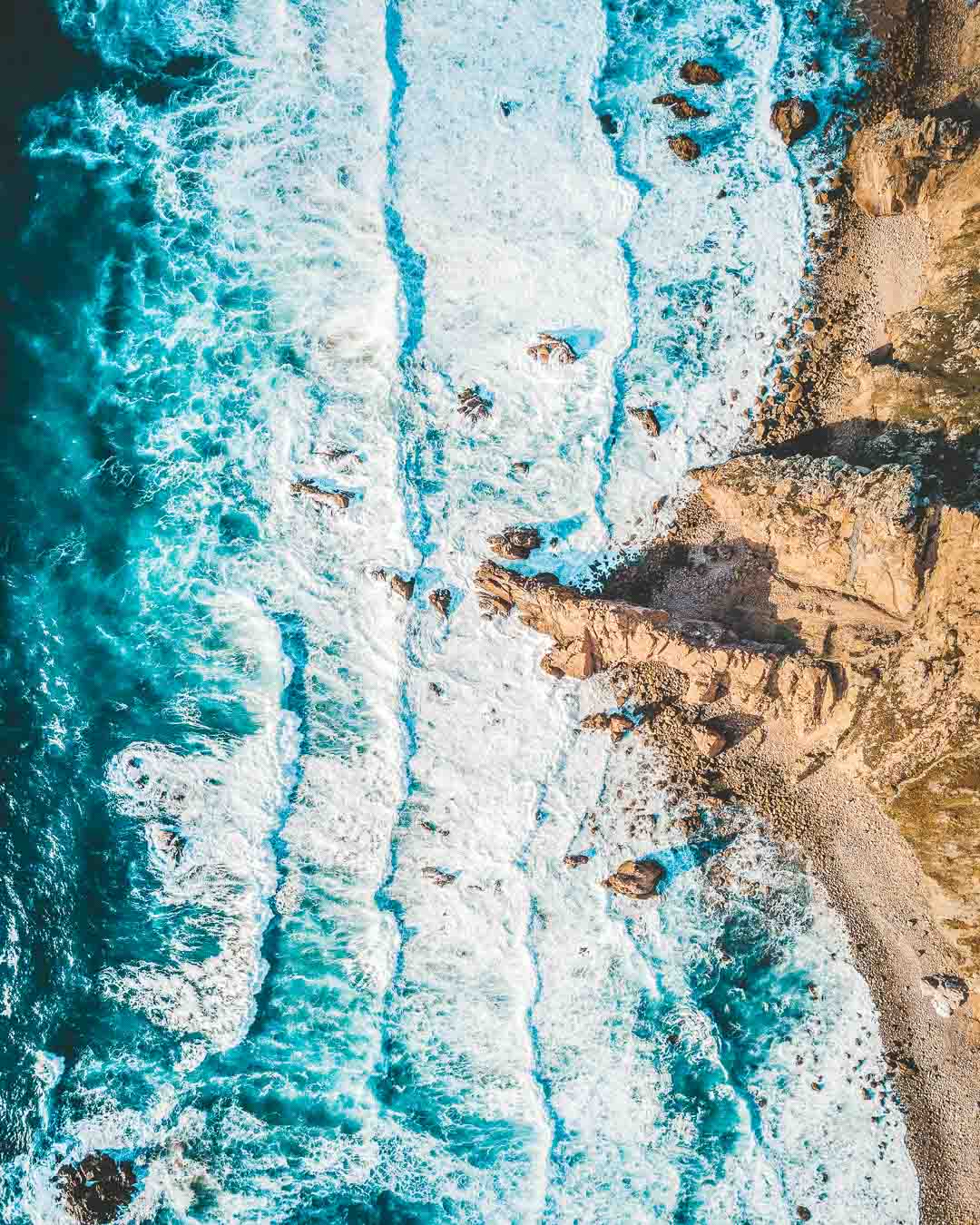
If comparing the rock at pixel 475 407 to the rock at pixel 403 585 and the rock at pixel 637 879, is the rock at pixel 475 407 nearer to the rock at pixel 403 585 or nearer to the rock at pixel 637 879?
the rock at pixel 403 585

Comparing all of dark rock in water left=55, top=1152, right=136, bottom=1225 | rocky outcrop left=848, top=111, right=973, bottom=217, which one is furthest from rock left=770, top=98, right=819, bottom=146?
dark rock in water left=55, top=1152, right=136, bottom=1225

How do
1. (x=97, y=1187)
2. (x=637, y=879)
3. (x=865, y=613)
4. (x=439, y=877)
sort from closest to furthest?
(x=865, y=613)
(x=637, y=879)
(x=439, y=877)
(x=97, y=1187)

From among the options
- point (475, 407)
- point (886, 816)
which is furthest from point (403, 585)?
point (886, 816)

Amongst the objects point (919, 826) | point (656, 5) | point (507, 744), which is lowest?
point (919, 826)

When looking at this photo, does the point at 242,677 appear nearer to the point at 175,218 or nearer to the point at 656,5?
the point at 175,218

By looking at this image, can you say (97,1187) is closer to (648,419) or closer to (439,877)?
(439,877)

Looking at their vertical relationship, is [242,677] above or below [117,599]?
below

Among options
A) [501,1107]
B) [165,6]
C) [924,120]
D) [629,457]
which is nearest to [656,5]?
[924,120]

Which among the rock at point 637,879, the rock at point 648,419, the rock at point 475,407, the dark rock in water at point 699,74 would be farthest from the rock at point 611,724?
the dark rock in water at point 699,74
